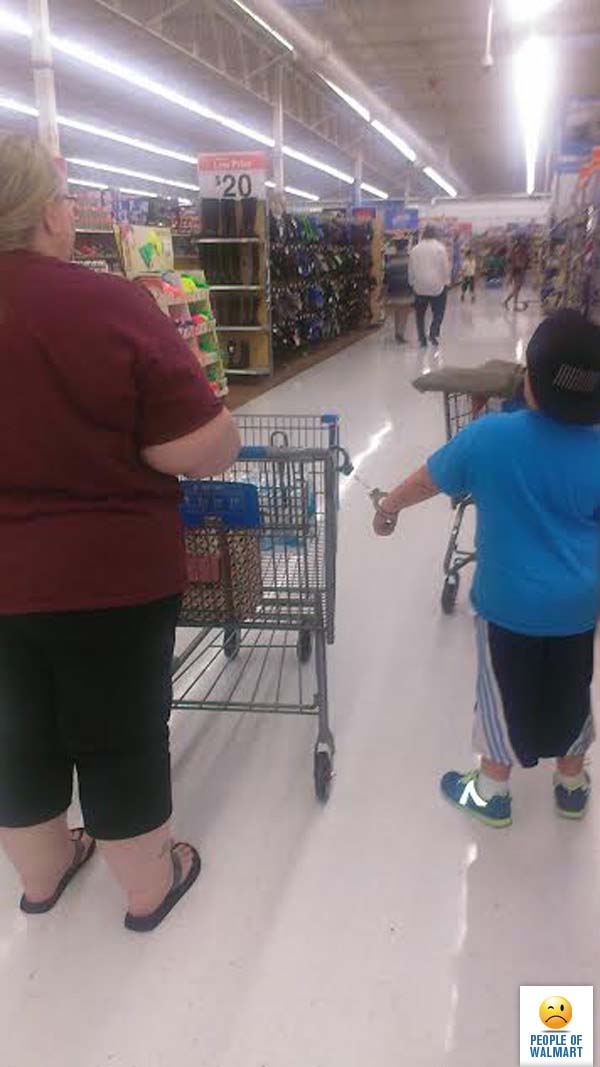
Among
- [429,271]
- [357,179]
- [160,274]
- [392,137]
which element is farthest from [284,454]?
[357,179]

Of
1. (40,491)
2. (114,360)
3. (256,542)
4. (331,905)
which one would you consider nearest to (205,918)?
(331,905)

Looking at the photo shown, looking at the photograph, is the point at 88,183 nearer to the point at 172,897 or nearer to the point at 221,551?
the point at 221,551

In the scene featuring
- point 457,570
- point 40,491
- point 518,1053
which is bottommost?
point 518,1053

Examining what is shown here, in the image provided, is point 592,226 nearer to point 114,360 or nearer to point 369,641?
point 369,641

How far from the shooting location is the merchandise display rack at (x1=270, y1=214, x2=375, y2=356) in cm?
979

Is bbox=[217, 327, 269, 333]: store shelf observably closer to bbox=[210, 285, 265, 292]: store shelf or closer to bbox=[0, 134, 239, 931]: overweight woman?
bbox=[210, 285, 265, 292]: store shelf

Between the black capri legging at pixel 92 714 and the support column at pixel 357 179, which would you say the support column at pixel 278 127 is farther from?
the black capri legging at pixel 92 714

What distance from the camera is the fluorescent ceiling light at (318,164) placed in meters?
22.4

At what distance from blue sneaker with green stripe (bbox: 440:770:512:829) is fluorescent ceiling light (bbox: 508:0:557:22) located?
12266mm

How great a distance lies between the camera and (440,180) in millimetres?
33781

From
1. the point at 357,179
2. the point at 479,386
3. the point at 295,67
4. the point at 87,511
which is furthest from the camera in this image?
the point at 357,179

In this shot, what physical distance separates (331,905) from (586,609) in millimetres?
921

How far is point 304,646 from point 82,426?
1747mm

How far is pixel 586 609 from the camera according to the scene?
1.89m
